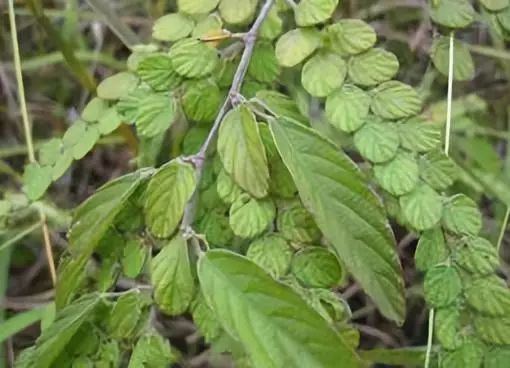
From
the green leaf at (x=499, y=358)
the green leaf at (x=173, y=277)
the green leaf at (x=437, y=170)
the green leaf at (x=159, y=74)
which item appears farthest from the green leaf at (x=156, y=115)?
the green leaf at (x=499, y=358)

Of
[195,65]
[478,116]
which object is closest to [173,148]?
[195,65]

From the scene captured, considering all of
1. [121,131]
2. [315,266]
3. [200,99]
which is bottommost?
[121,131]

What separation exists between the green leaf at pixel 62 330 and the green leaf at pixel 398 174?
26 centimetres

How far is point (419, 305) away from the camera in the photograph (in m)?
1.30

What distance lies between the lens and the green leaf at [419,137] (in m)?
0.77

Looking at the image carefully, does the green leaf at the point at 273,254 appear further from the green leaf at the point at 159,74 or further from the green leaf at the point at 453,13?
the green leaf at the point at 453,13

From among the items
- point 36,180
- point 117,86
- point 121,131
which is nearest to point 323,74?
point 117,86

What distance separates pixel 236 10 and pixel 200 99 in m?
0.08

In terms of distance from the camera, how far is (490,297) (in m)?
0.75

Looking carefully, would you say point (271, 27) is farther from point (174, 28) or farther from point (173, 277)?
point (173, 277)

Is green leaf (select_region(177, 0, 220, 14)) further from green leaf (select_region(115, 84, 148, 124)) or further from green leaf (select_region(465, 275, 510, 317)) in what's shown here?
green leaf (select_region(465, 275, 510, 317))

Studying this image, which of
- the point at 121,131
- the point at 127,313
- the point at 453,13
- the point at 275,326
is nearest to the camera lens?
the point at 275,326

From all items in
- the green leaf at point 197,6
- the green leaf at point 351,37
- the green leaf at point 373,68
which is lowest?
the green leaf at point 373,68

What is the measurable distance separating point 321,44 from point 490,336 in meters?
0.27
